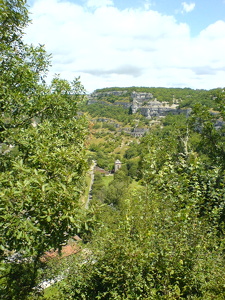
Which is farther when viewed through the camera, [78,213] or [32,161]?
[32,161]

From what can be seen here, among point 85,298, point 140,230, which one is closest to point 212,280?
point 140,230

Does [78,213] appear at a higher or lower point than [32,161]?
lower

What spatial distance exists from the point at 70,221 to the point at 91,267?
3875 millimetres

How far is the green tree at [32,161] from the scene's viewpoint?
443 centimetres

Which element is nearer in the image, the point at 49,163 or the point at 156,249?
the point at 49,163

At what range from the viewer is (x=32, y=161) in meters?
5.52

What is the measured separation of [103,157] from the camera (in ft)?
424

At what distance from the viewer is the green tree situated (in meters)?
4.43

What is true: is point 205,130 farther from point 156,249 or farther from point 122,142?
point 122,142

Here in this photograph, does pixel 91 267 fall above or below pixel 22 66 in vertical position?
below

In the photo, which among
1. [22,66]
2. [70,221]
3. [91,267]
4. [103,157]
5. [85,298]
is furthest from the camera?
[103,157]

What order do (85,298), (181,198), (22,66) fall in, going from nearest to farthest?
1. (181,198)
2. (85,298)
3. (22,66)

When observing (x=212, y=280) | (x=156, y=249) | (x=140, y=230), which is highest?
(x=140, y=230)

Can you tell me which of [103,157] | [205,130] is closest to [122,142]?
[103,157]
